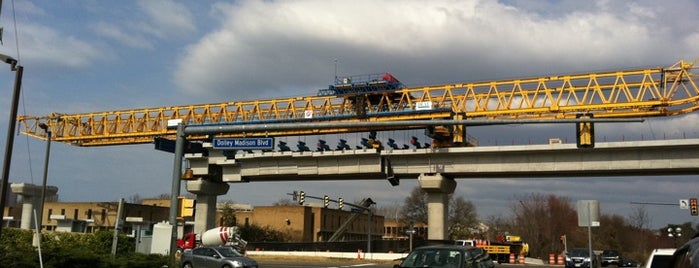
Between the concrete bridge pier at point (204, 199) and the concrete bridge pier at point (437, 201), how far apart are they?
20548mm

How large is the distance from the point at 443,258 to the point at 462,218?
91353mm

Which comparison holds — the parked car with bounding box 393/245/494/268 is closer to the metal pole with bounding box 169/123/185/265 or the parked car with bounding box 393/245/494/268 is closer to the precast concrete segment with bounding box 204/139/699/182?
the metal pole with bounding box 169/123/185/265

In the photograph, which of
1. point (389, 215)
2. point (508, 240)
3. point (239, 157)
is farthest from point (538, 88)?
point (389, 215)

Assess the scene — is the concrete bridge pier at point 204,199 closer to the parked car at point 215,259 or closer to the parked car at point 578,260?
the parked car at point 215,259

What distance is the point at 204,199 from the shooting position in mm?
57375

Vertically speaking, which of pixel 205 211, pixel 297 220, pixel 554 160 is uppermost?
pixel 554 160

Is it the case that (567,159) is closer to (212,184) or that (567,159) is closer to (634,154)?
(634,154)

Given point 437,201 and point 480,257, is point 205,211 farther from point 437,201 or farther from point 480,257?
point 480,257

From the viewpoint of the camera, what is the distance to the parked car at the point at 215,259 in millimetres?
26891

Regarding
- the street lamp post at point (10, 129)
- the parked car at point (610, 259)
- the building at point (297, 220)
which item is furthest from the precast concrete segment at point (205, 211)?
the street lamp post at point (10, 129)

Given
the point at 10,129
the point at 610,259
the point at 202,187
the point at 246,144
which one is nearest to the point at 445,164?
the point at 610,259

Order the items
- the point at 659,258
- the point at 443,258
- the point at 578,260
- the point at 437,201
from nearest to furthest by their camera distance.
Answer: the point at 659,258 < the point at 443,258 < the point at 578,260 < the point at 437,201

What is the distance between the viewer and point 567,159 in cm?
4334

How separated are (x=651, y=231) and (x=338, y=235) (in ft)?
214
